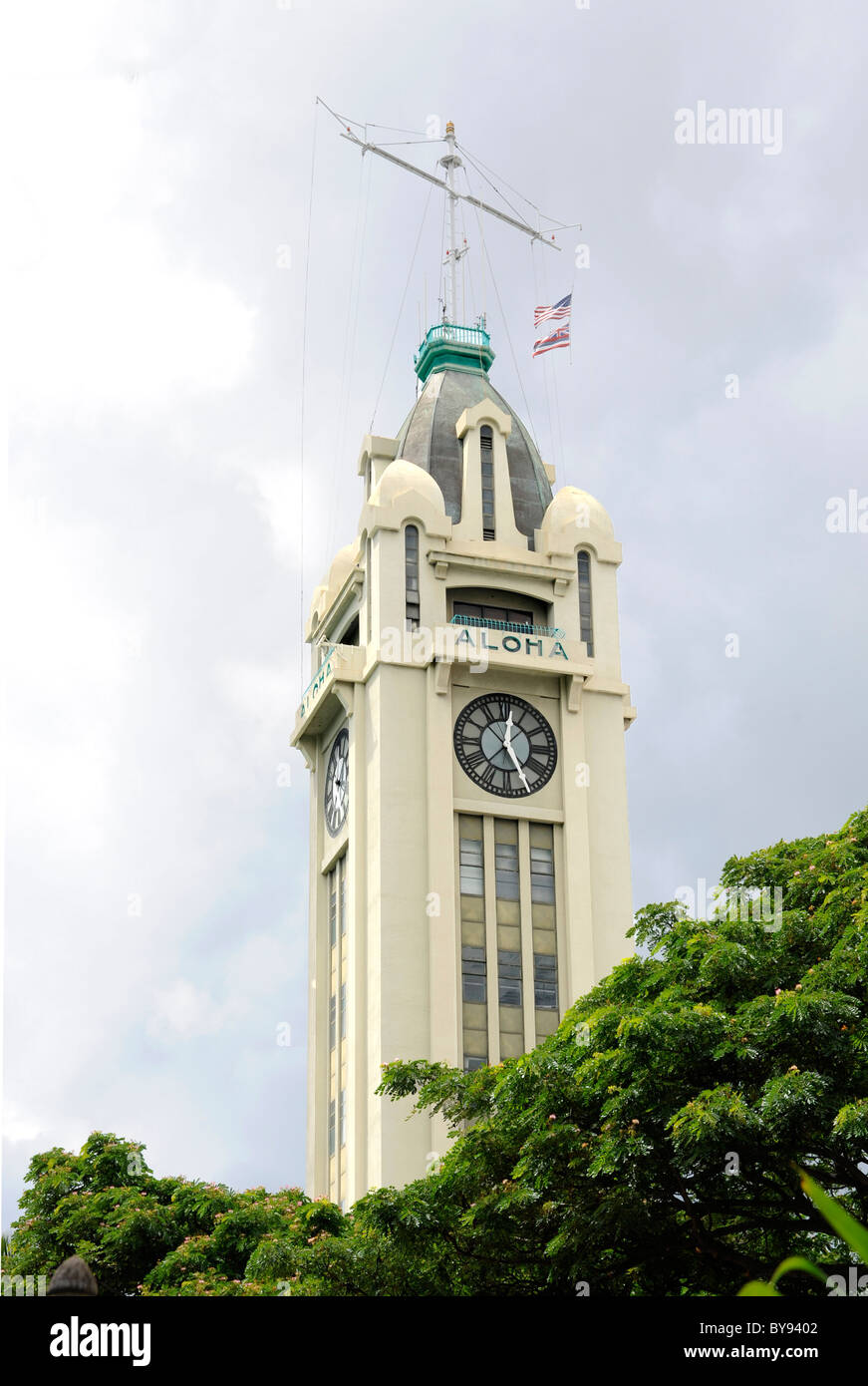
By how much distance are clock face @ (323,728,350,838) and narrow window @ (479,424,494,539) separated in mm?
9004

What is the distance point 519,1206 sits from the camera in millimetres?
25391

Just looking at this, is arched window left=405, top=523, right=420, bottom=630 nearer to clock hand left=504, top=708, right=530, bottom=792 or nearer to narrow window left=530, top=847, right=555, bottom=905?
clock hand left=504, top=708, right=530, bottom=792

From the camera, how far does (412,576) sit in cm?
6012

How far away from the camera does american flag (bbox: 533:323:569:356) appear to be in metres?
58.1

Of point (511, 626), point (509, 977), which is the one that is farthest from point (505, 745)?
point (509, 977)

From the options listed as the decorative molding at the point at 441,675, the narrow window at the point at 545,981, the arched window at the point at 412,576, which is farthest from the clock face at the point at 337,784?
the narrow window at the point at 545,981

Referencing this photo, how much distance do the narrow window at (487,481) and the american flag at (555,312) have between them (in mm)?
7062

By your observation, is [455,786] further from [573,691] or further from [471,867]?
[573,691]

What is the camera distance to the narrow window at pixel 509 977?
2176 inches

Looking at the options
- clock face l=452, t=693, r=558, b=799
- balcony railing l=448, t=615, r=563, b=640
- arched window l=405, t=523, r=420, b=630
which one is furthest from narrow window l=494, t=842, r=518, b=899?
arched window l=405, t=523, r=420, b=630

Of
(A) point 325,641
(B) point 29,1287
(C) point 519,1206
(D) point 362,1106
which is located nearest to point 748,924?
(C) point 519,1206

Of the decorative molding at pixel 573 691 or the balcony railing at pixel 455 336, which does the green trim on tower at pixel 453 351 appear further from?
the decorative molding at pixel 573 691
